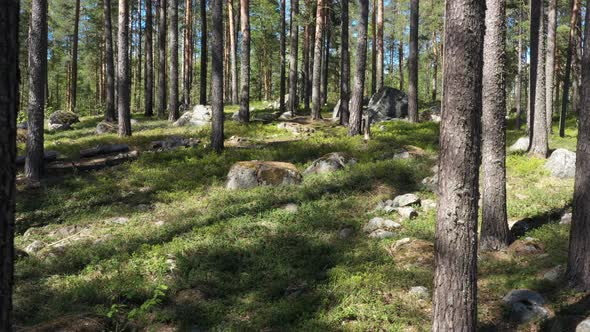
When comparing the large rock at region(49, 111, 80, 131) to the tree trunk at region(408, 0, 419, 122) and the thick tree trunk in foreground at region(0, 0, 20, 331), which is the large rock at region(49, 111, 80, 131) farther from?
the thick tree trunk in foreground at region(0, 0, 20, 331)

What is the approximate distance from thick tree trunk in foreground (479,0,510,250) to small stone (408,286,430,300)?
7.55ft

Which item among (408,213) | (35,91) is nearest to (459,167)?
(408,213)

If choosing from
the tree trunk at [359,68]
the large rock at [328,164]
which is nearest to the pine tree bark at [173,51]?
the tree trunk at [359,68]

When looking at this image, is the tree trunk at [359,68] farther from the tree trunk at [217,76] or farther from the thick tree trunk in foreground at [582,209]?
the thick tree trunk in foreground at [582,209]

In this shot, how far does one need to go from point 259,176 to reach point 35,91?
718cm

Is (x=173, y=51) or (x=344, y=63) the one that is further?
(x=173, y=51)

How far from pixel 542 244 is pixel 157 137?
15240 mm

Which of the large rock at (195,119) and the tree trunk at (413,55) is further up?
the tree trunk at (413,55)

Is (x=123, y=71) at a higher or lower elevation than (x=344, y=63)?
lower

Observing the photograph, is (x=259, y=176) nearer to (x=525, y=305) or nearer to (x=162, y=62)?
(x=525, y=305)

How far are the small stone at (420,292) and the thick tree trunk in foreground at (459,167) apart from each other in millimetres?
1869

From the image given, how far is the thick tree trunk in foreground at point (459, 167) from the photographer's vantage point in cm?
468

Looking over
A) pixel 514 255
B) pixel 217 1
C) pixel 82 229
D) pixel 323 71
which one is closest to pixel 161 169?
pixel 82 229

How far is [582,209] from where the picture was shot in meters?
6.30
